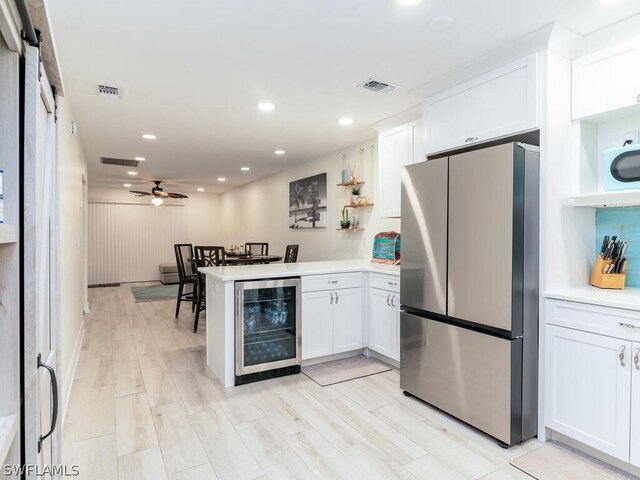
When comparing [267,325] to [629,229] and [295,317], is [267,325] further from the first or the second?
[629,229]

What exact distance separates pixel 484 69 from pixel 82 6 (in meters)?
2.43

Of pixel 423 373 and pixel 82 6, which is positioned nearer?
pixel 82 6

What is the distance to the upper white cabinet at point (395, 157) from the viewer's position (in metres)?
3.48

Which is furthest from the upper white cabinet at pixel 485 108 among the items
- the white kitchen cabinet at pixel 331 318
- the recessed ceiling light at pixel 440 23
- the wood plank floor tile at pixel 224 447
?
the wood plank floor tile at pixel 224 447

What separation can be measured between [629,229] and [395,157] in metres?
2.00

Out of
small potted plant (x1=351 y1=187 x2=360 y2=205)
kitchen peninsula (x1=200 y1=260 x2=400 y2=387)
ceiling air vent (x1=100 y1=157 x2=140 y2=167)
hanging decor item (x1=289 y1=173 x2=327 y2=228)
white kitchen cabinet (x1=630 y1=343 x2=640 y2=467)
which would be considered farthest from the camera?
ceiling air vent (x1=100 y1=157 x2=140 y2=167)

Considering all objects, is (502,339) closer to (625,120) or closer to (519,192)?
(519,192)

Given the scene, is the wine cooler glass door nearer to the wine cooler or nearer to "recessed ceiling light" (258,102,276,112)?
the wine cooler

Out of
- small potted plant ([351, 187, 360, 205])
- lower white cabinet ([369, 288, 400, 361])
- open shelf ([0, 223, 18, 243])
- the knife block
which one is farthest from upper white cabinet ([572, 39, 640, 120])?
open shelf ([0, 223, 18, 243])

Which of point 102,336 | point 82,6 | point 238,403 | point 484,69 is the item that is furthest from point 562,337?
point 102,336

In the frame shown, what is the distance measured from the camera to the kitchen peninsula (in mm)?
3021

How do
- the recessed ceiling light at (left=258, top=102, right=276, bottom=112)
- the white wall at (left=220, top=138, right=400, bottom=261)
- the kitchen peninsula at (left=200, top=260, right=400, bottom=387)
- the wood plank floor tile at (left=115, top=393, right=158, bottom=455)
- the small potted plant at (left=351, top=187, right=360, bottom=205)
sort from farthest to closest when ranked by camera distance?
1. the small potted plant at (left=351, top=187, right=360, bottom=205)
2. the white wall at (left=220, top=138, right=400, bottom=261)
3. the recessed ceiling light at (left=258, top=102, right=276, bottom=112)
4. the kitchen peninsula at (left=200, top=260, right=400, bottom=387)
5. the wood plank floor tile at (left=115, top=393, right=158, bottom=455)

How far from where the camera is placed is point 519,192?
2.14 meters

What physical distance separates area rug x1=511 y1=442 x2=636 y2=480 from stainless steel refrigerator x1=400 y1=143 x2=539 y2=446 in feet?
0.39
